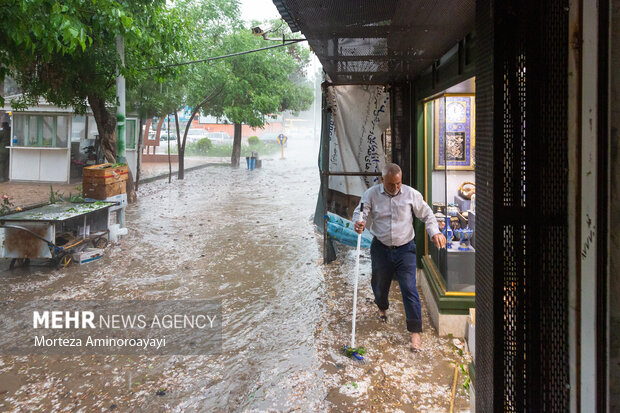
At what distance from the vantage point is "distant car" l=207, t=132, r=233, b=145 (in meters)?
54.5

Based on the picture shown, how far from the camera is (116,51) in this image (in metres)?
10.6

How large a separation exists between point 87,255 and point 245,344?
459 centimetres

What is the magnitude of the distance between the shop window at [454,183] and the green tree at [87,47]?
4897 mm

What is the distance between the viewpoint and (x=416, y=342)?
4824 millimetres

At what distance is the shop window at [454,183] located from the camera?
5.40 metres

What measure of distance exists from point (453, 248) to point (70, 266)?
6203 millimetres

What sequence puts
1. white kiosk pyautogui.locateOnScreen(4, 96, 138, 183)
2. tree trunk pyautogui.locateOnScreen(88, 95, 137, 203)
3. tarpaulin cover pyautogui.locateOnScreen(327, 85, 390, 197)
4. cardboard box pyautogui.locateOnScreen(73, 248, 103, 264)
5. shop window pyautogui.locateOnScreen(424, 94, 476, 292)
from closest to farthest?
shop window pyautogui.locateOnScreen(424, 94, 476, 292) < cardboard box pyautogui.locateOnScreen(73, 248, 103, 264) < tarpaulin cover pyautogui.locateOnScreen(327, 85, 390, 197) < tree trunk pyautogui.locateOnScreen(88, 95, 137, 203) < white kiosk pyautogui.locateOnScreen(4, 96, 138, 183)

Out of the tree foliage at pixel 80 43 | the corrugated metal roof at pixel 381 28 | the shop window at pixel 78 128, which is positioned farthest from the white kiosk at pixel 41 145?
the corrugated metal roof at pixel 381 28

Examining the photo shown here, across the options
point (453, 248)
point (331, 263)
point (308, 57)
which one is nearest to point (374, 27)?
point (453, 248)

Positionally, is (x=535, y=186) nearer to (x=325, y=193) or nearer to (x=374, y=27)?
(x=374, y=27)

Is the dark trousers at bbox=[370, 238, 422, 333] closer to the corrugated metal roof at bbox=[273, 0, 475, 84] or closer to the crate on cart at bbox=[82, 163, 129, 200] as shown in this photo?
the corrugated metal roof at bbox=[273, 0, 475, 84]

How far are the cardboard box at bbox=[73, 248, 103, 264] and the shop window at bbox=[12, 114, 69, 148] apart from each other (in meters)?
12.4

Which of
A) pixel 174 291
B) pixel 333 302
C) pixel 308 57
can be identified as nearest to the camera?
pixel 333 302

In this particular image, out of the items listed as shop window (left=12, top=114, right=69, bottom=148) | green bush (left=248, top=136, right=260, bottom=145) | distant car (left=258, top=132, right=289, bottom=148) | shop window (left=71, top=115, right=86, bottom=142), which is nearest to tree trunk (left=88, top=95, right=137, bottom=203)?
shop window (left=12, top=114, right=69, bottom=148)
